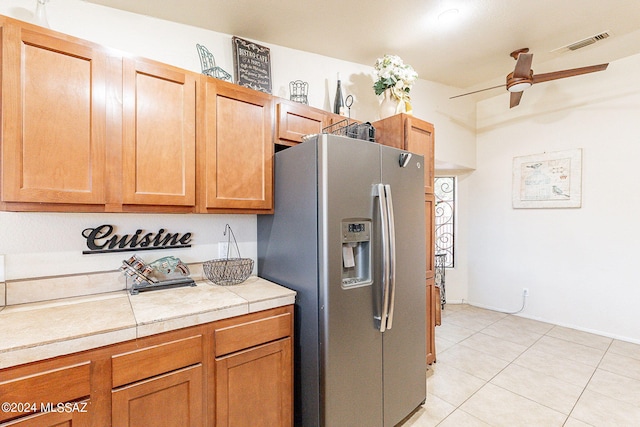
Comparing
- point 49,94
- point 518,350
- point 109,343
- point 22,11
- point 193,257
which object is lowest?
point 518,350

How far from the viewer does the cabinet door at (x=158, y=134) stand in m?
1.49

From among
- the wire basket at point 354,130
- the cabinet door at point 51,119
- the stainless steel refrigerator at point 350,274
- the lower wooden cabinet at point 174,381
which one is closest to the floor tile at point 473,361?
the stainless steel refrigerator at point 350,274

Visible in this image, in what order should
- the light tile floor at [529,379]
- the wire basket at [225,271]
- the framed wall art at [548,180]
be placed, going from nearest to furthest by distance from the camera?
the wire basket at [225,271] → the light tile floor at [529,379] → the framed wall art at [548,180]

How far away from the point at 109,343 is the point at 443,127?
3.96 meters

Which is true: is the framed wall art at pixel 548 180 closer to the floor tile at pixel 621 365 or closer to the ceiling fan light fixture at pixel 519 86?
the ceiling fan light fixture at pixel 519 86

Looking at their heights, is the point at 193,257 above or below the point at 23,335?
above

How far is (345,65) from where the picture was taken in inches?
110

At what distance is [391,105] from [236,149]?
1.39 metres

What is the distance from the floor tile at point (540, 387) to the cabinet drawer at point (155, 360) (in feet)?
7.87

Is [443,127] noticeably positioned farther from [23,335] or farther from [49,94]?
[23,335]

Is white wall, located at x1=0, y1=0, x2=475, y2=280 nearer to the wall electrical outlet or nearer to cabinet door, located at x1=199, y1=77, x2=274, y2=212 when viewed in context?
the wall electrical outlet

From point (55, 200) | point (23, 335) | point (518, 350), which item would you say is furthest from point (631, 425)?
point (55, 200)

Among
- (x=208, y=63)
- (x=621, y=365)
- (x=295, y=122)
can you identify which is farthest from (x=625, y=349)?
(x=208, y=63)

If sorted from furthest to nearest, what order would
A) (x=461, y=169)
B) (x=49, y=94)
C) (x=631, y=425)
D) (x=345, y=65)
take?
(x=461, y=169) < (x=345, y=65) < (x=631, y=425) < (x=49, y=94)
